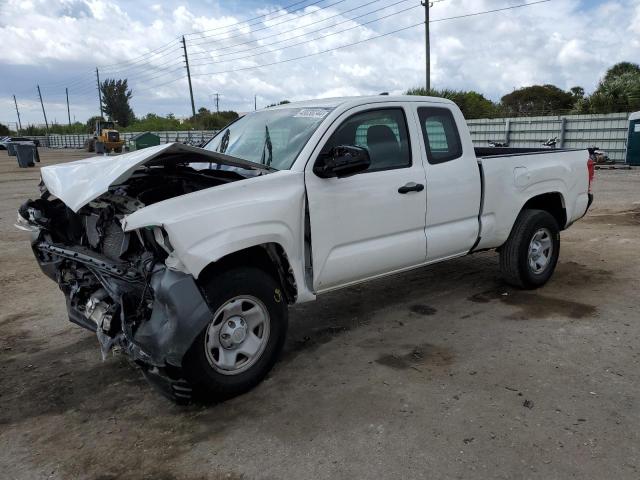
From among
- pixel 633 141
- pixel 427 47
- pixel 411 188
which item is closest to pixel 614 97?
pixel 633 141

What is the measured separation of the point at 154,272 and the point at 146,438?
0.96 meters

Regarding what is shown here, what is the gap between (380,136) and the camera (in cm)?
434

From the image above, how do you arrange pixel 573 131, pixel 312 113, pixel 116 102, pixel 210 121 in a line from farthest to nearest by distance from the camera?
pixel 116 102 → pixel 210 121 → pixel 573 131 → pixel 312 113

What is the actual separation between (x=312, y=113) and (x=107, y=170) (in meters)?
1.64

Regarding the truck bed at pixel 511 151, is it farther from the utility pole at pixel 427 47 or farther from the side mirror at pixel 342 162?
the utility pole at pixel 427 47

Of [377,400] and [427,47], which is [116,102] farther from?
[377,400]

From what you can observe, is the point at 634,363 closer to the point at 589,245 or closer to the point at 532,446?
the point at 532,446

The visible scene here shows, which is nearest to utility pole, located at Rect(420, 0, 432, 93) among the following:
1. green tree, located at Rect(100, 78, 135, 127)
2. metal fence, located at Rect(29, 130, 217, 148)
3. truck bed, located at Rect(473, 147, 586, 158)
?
metal fence, located at Rect(29, 130, 217, 148)

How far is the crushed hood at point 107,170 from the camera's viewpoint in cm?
317

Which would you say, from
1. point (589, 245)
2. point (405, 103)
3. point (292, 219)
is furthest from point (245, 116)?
point (589, 245)

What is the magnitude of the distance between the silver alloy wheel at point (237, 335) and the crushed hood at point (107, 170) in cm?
93

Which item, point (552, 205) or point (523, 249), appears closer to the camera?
point (523, 249)

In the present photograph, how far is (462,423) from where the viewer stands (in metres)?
3.16

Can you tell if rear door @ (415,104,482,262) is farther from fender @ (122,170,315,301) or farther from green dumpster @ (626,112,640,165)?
green dumpster @ (626,112,640,165)
